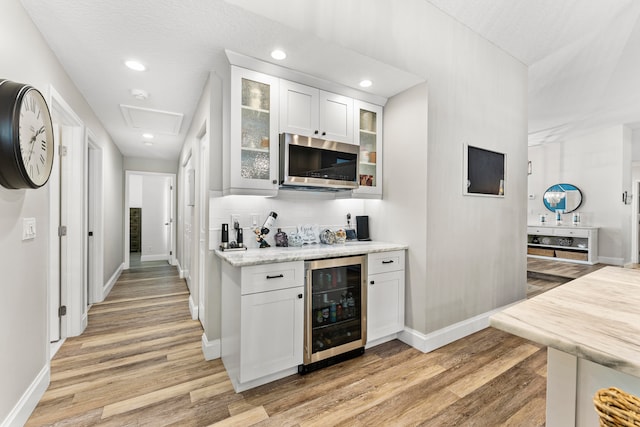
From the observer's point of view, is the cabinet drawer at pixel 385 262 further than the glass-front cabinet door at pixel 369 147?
No

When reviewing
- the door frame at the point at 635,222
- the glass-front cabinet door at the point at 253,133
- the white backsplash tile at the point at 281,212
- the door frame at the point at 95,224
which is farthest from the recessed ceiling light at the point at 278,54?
the door frame at the point at 635,222

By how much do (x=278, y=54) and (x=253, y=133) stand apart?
0.61 meters

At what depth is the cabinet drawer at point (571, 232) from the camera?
6320 mm

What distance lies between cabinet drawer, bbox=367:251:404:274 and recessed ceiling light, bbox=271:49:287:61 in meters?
1.72

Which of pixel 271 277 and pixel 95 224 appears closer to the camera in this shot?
pixel 271 277

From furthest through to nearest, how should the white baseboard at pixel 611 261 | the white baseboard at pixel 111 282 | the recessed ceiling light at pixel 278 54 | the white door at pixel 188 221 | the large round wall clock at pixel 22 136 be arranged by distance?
the white baseboard at pixel 611 261 → the white baseboard at pixel 111 282 → the white door at pixel 188 221 → the recessed ceiling light at pixel 278 54 → the large round wall clock at pixel 22 136

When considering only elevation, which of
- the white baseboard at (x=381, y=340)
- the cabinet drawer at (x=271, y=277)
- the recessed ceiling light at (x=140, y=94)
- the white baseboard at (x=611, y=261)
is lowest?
the white baseboard at (x=381, y=340)

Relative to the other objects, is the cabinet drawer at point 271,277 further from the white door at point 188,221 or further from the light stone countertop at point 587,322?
the white door at point 188,221

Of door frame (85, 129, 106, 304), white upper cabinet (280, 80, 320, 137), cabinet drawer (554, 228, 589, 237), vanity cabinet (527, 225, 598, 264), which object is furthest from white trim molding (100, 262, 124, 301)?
cabinet drawer (554, 228, 589, 237)

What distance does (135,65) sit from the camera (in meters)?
2.45

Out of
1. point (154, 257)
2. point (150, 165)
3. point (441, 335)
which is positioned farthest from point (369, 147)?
point (154, 257)

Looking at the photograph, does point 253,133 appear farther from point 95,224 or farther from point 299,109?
point 95,224

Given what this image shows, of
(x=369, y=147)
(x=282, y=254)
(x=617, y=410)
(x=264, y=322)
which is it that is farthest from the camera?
(x=369, y=147)

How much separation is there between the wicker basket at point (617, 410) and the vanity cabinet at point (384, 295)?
74.5 inches
